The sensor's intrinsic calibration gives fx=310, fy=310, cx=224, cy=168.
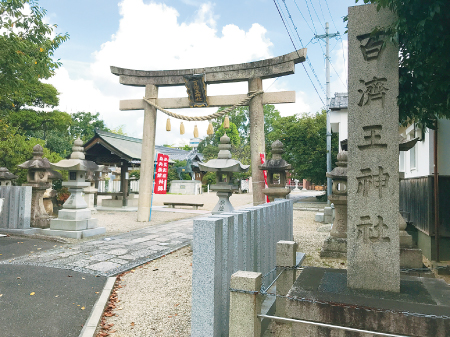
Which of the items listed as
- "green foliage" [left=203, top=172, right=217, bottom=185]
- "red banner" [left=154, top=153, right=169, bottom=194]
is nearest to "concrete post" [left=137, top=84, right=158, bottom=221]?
"red banner" [left=154, top=153, right=169, bottom=194]

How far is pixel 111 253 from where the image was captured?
735 cm

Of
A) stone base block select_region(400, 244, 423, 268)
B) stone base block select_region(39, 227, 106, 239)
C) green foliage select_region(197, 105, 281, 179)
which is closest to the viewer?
stone base block select_region(400, 244, 423, 268)

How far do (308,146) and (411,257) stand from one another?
677 inches

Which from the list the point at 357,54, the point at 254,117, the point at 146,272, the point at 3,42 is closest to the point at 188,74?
the point at 254,117

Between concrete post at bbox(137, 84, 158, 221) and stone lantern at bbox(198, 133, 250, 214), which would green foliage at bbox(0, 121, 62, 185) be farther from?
stone lantern at bbox(198, 133, 250, 214)

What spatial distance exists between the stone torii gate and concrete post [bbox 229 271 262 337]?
23.3 ft

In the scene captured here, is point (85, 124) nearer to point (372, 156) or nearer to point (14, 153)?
point (14, 153)

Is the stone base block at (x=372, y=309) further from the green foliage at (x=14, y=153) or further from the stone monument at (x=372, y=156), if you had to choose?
the green foliage at (x=14, y=153)

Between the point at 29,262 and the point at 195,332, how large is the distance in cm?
530

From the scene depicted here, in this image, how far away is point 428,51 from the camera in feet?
10.9

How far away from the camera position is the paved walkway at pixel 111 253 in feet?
20.6

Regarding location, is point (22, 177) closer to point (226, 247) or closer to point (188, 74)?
point (188, 74)

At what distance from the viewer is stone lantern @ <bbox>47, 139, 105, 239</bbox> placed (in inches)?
367

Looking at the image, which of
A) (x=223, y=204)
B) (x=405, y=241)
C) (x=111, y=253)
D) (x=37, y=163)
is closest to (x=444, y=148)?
(x=405, y=241)
